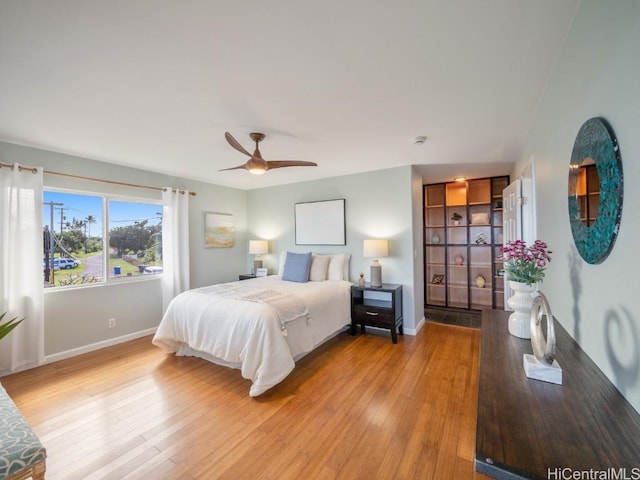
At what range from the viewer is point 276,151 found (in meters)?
3.19

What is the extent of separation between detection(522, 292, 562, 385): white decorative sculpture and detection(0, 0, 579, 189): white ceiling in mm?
1400

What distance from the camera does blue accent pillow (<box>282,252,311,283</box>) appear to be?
13.2ft

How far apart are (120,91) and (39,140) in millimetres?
1752

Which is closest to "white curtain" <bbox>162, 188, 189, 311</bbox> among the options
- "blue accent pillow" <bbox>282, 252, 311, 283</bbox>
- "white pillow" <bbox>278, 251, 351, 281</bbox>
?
"blue accent pillow" <bbox>282, 252, 311, 283</bbox>

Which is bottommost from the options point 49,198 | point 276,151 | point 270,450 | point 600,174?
point 270,450

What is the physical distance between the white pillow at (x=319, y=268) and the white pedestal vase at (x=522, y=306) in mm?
2768

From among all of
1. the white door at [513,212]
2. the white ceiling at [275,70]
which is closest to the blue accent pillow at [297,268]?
the white ceiling at [275,70]

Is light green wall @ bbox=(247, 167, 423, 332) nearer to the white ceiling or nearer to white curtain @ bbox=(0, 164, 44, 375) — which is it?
the white ceiling

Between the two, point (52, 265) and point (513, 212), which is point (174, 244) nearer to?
point (52, 265)

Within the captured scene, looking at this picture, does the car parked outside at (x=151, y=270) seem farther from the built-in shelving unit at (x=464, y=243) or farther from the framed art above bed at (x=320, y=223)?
the built-in shelving unit at (x=464, y=243)

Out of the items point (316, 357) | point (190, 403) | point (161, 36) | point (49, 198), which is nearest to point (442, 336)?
point (316, 357)

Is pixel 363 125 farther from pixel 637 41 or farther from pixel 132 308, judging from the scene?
pixel 132 308

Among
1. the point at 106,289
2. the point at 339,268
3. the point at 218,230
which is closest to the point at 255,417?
the point at 339,268

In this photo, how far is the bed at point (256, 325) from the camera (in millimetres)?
2418
